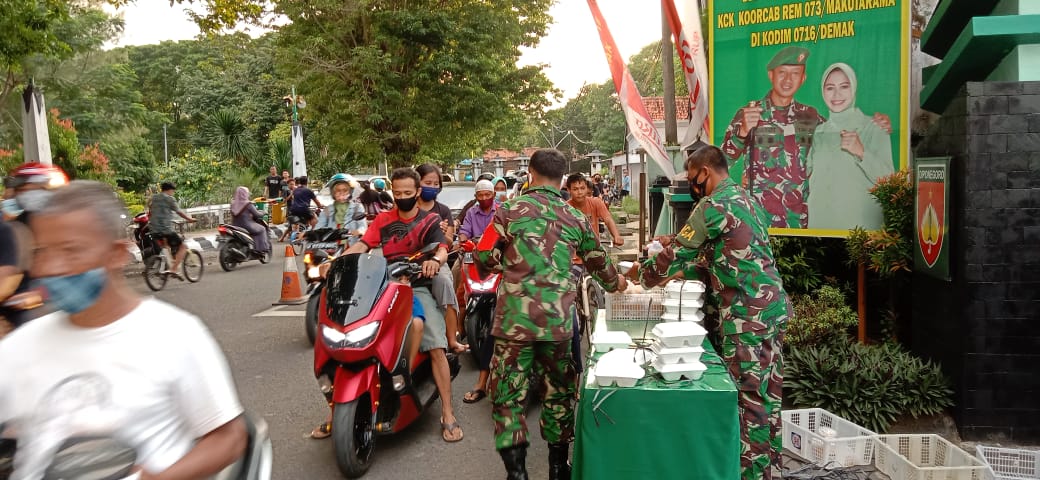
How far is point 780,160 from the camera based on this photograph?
23.0ft

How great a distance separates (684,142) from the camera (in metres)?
9.66

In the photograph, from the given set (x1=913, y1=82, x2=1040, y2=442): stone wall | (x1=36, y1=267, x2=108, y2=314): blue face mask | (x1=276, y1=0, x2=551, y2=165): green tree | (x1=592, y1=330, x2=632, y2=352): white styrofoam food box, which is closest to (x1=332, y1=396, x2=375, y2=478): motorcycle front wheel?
(x1=592, y1=330, x2=632, y2=352): white styrofoam food box

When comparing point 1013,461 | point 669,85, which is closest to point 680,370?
point 1013,461

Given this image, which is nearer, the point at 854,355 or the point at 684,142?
the point at 854,355

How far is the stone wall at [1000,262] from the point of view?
4.60 metres

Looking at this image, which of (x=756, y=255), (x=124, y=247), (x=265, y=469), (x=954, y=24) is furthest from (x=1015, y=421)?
(x=124, y=247)

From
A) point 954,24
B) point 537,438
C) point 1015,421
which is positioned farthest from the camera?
point 954,24

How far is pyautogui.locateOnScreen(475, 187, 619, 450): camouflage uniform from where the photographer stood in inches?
151

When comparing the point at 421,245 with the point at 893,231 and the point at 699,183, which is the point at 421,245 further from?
the point at 893,231

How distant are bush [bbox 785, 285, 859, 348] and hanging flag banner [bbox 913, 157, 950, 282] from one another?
791mm

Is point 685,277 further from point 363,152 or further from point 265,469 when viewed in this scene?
point 363,152

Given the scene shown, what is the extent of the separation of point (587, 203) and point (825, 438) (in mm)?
4046

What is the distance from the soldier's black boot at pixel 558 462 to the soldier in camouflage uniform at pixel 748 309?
3.07 feet

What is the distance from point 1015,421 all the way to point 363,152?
19.6 meters
